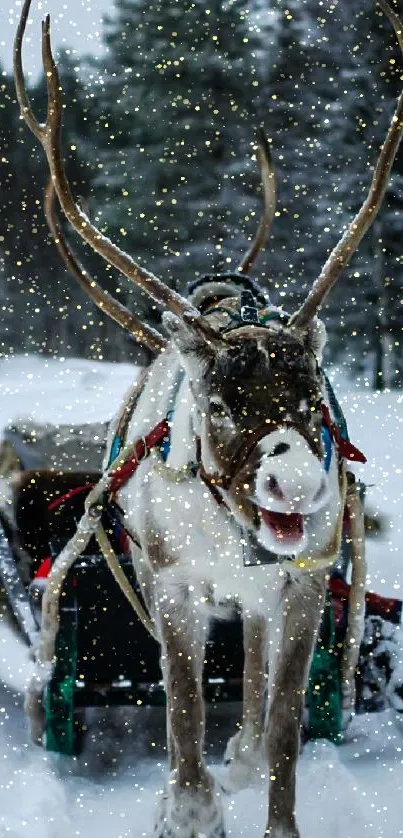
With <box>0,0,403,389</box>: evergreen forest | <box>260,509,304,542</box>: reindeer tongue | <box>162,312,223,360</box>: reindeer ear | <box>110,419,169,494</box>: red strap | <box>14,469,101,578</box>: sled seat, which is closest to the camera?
<box>260,509,304,542</box>: reindeer tongue

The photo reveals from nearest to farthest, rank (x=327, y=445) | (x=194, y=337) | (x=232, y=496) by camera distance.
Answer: (x=232, y=496), (x=194, y=337), (x=327, y=445)

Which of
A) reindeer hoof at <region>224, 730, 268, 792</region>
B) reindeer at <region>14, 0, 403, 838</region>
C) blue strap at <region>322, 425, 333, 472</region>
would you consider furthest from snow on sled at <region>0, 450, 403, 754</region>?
blue strap at <region>322, 425, 333, 472</region>

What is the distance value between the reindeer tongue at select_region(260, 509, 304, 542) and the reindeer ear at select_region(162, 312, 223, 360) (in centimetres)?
57

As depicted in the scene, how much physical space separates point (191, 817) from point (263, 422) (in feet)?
5.24

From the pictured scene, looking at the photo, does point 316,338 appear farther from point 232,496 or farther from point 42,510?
point 42,510


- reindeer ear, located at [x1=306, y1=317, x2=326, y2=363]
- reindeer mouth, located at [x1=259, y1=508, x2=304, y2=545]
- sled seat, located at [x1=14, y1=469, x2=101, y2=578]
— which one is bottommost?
sled seat, located at [x1=14, y1=469, x2=101, y2=578]

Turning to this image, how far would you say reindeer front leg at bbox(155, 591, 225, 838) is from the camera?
3.35m

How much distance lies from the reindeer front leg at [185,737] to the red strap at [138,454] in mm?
582

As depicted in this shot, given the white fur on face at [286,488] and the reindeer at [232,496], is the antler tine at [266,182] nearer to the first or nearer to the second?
the reindeer at [232,496]

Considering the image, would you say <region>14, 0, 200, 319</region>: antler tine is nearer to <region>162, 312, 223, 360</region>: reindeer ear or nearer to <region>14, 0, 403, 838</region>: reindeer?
<region>14, 0, 403, 838</region>: reindeer

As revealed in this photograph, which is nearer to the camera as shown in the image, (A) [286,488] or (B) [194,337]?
(A) [286,488]

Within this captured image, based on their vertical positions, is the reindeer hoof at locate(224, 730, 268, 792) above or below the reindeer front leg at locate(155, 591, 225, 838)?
below

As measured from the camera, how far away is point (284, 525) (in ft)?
8.83

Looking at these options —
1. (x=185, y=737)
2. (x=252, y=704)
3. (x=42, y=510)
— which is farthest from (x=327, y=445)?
(x=42, y=510)
